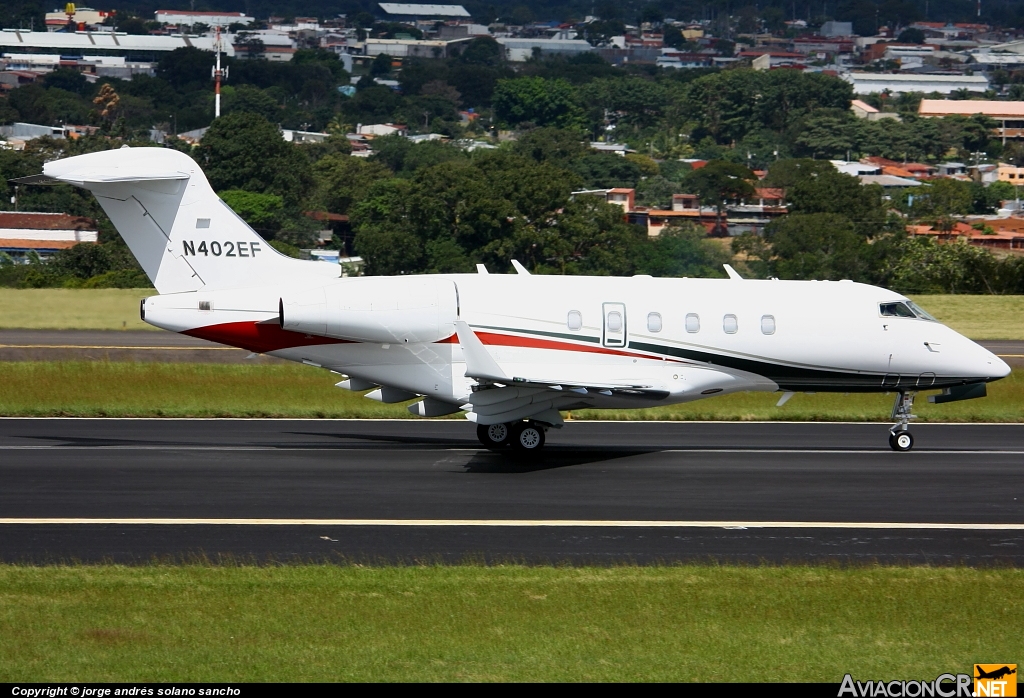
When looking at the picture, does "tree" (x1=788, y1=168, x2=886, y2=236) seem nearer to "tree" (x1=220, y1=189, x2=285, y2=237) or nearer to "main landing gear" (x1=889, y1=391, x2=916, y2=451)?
"tree" (x1=220, y1=189, x2=285, y2=237)

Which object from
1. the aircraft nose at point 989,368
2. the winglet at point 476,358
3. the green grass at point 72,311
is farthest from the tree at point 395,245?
the winglet at point 476,358

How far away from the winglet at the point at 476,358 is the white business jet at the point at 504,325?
0.79m

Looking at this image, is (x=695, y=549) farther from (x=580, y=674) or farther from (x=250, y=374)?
(x=250, y=374)

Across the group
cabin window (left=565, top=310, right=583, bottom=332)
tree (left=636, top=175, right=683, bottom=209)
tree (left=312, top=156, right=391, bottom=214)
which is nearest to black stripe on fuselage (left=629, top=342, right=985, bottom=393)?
cabin window (left=565, top=310, right=583, bottom=332)

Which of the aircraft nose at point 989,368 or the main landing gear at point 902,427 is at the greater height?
the aircraft nose at point 989,368

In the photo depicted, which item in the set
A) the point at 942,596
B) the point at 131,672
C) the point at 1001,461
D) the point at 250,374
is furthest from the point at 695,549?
the point at 250,374

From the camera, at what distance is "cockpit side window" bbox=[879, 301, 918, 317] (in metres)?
23.2

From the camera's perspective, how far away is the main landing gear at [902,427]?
77.2 feet

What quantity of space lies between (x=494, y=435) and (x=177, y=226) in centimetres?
626

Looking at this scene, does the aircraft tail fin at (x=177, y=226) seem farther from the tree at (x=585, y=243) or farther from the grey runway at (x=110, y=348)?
the tree at (x=585, y=243)

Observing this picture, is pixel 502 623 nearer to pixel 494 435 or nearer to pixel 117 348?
pixel 494 435

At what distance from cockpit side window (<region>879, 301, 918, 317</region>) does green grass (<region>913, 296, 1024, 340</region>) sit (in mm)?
26670

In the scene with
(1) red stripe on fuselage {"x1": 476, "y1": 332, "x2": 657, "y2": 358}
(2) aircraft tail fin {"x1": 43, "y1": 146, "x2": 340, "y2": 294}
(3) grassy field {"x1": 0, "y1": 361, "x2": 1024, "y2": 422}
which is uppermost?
(2) aircraft tail fin {"x1": 43, "y1": 146, "x2": 340, "y2": 294}

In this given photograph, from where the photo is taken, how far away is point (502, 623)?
12656mm
